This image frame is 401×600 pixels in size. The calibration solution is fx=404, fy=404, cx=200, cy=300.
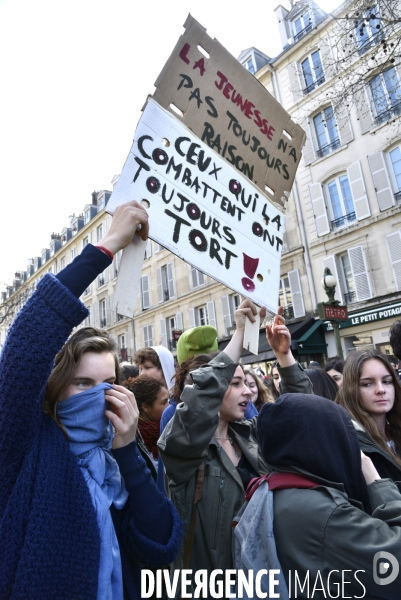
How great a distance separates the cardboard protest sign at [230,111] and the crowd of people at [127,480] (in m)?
0.78

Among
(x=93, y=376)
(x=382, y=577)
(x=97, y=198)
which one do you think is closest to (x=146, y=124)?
(x=93, y=376)

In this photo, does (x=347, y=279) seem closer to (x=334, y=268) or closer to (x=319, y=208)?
(x=334, y=268)

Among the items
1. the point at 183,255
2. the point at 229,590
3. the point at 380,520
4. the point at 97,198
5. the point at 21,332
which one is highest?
the point at 97,198

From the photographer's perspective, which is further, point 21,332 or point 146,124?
point 146,124

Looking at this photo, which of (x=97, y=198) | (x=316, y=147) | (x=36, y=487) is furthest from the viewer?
(x=97, y=198)

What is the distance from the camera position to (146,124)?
74.2 inches

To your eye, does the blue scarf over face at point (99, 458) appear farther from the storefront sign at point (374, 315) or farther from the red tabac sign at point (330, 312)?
the storefront sign at point (374, 315)

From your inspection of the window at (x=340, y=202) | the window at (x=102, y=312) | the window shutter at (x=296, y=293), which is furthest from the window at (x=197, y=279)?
the window at (x=102, y=312)

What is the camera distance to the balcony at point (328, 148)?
1475 cm

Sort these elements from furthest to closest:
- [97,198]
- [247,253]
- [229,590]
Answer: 1. [97,198]
2. [247,253]
3. [229,590]

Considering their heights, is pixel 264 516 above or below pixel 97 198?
below

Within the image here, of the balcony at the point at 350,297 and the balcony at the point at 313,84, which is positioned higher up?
the balcony at the point at 313,84

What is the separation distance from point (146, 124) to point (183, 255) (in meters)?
0.63

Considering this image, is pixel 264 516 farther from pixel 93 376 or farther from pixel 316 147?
pixel 316 147
